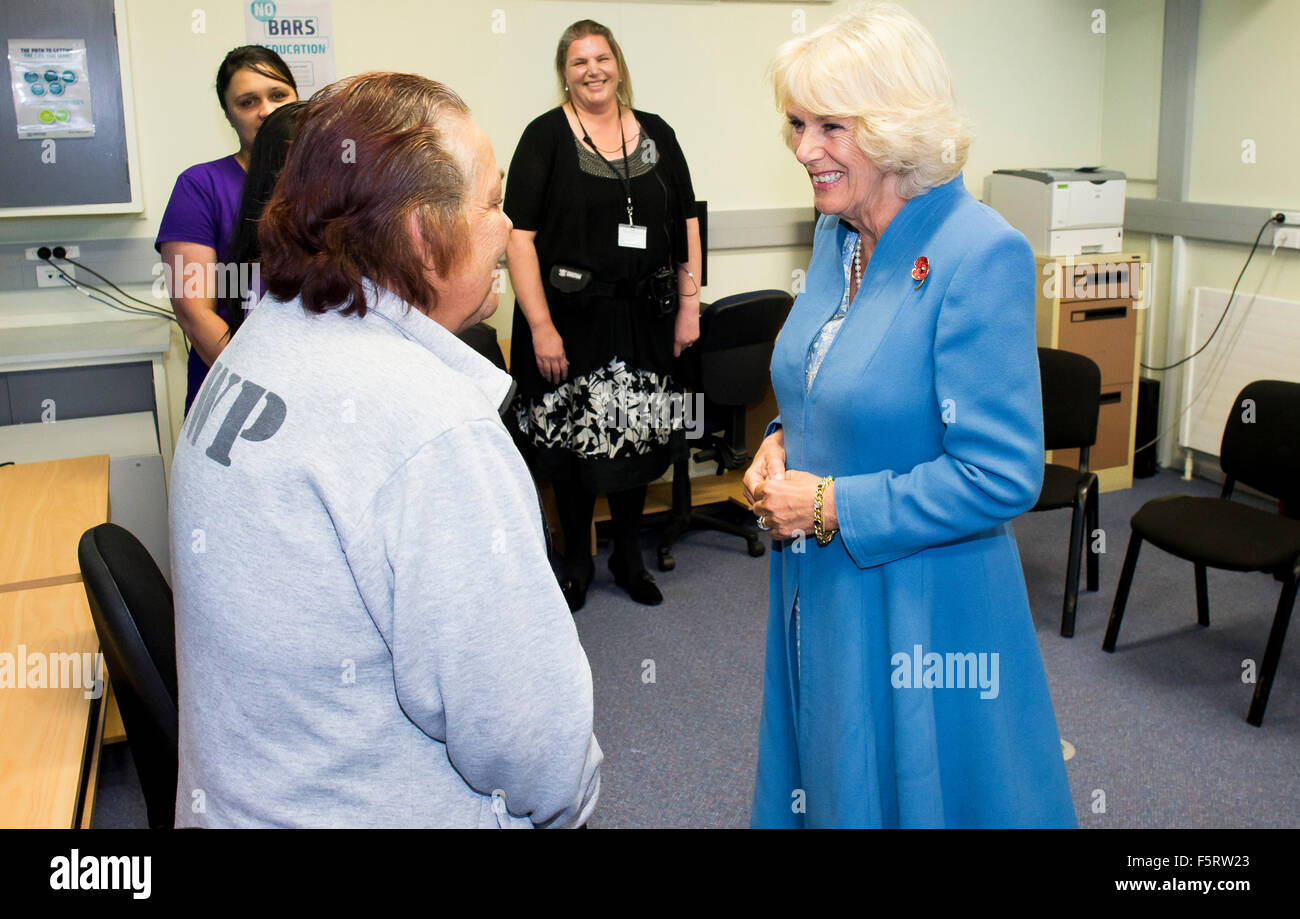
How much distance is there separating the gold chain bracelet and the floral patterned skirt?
194cm

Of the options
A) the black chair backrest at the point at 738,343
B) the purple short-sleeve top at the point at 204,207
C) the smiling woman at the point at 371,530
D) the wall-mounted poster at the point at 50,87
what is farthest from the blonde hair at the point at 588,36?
the smiling woman at the point at 371,530

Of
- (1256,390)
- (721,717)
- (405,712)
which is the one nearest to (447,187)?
(405,712)

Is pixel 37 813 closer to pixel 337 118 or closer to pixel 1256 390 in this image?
pixel 337 118

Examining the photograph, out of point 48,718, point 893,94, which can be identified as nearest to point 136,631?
point 48,718

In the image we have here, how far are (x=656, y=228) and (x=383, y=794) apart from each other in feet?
8.51

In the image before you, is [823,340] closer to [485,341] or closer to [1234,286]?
[485,341]

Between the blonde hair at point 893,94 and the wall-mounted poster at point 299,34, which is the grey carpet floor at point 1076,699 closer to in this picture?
the blonde hair at point 893,94

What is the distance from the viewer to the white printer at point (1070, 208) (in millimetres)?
4242

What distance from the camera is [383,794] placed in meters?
0.91

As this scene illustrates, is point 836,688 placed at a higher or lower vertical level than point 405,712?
lower

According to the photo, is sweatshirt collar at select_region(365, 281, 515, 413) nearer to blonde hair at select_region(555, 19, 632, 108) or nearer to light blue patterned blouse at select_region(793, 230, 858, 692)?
light blue patterned blouse at select_region(793, 230, 858, 692)

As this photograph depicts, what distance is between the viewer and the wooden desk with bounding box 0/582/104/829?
3.94ft

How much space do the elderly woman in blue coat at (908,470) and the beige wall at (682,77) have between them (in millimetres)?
2671

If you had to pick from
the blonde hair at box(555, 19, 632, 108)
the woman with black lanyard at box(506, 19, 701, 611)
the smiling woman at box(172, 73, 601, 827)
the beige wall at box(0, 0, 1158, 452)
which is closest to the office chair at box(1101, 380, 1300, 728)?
the woman with black lanyard at box(506, 19, 701, 611)
